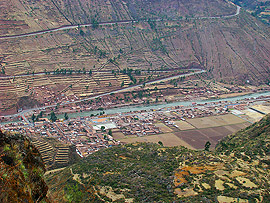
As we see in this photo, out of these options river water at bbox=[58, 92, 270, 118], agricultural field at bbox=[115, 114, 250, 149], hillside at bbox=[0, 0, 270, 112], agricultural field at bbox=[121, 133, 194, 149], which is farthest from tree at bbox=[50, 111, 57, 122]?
agricultural field at bbox=[121, 133, 194, 149]

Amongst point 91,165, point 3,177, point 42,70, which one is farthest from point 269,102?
point 3,177

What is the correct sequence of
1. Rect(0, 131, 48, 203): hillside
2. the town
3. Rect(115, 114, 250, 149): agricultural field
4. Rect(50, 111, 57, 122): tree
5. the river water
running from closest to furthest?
Rect(0, 131, 48, 203): hillside → the town → Rect(115, 114, 250, 149): agricultural field → Rect(50, 111, 57, 122): tree → the river water

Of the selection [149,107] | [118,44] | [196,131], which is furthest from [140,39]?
[196,131]

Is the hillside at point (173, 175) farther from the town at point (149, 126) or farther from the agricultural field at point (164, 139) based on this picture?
the agricultural field at point (164, 139)

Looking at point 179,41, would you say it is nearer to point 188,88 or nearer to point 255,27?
point 188,88

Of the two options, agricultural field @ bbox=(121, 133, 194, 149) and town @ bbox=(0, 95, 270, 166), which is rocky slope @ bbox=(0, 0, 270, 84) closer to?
town @ bbox=(0, 95, 270, 166)

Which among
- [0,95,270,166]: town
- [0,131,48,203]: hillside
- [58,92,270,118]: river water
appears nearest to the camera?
[0,131,48,203]: hillside

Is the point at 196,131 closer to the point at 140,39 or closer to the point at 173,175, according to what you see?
the point at 173,175
